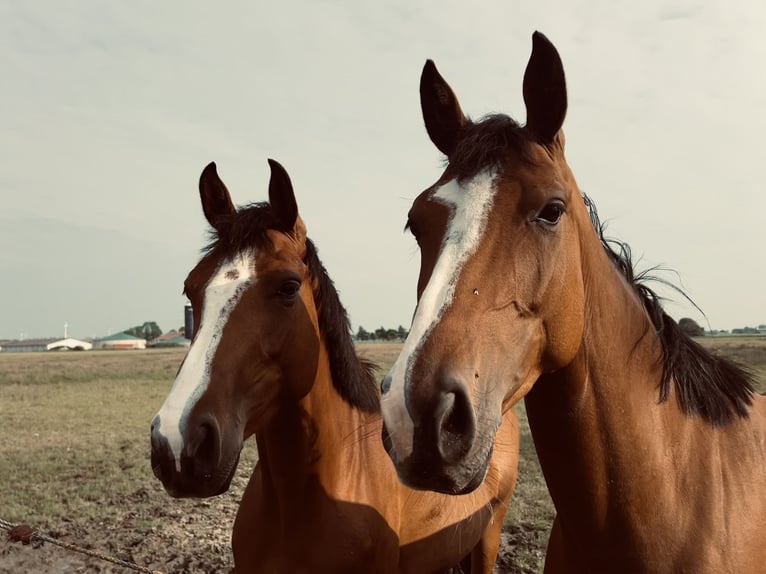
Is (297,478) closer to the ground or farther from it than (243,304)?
closer to the ground

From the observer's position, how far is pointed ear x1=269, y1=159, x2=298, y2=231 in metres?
3.43

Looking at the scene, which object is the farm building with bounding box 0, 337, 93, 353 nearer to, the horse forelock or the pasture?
the pasture

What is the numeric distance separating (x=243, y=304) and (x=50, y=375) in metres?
33.6

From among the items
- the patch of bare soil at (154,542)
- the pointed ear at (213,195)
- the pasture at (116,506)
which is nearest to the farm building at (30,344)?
the pasture at (116,506)

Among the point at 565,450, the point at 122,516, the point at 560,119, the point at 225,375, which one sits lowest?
the point at 122,516

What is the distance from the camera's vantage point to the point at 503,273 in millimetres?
1826

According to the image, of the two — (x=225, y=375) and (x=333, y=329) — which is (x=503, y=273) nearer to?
(x=225, y=375)

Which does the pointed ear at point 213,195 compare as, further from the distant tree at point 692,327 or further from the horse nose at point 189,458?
the distant tree at point 692,327

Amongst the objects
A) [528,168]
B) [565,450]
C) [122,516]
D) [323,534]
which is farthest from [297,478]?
[122,516]

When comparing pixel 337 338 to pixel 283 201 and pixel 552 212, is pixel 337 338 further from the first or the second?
pixel 552 212

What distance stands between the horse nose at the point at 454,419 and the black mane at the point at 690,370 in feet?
3.62

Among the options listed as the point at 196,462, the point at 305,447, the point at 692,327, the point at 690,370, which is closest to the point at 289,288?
the point at 305,447

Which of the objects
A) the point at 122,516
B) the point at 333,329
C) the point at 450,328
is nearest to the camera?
the point at 450,328

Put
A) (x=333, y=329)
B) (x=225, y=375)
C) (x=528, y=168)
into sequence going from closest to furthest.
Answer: (x=528, y=168) → (x=225, y=375) → (x=333, y=329)
